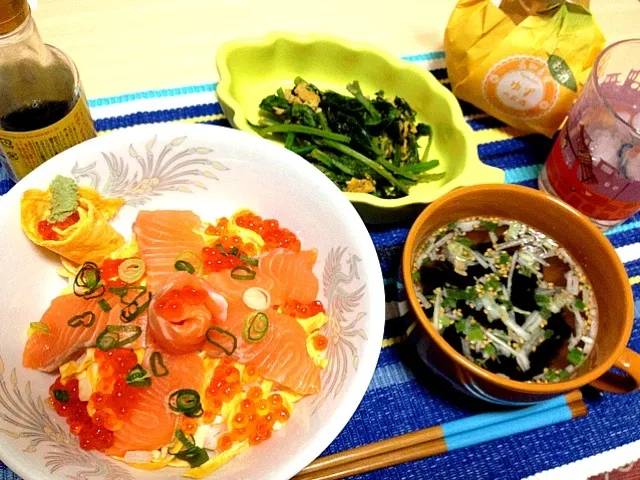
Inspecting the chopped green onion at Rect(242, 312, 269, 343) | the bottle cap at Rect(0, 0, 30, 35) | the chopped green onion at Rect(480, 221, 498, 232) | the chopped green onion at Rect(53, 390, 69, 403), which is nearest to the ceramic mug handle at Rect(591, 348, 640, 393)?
the chopped green onion at Rect(480, 221, 498, 232)

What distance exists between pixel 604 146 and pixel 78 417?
113 centimetres

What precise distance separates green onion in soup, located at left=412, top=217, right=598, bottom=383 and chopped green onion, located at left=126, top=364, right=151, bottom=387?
1.69 ft

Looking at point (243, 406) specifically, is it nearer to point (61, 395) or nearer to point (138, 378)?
point (138, 378)

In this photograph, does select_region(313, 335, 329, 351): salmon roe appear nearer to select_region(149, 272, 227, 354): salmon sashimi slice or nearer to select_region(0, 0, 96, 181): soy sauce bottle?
select_region(149, 272, 227, 354): salmon sashimi slice

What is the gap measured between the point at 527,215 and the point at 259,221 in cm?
56

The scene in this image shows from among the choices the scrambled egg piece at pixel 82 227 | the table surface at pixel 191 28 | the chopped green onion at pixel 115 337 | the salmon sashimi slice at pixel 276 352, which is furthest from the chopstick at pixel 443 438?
the table surface at pixel 191 28

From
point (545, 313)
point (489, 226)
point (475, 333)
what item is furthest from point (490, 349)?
point (489, 226)

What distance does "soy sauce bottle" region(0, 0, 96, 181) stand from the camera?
96cm

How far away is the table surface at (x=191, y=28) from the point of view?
139cm

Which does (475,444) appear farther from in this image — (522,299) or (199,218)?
(199,218)

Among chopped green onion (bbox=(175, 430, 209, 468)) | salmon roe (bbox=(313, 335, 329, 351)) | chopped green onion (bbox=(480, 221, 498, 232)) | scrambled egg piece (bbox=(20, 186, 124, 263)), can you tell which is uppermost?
scrambled egg piece (bbox=(20, 186, 124, 263))

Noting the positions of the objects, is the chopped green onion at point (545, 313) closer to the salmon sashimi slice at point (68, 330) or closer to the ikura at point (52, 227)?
the salmon sashimi slice at point (68, 330)

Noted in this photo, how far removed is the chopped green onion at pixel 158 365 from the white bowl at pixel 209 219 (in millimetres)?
150

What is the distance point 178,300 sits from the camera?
0.89 meters
